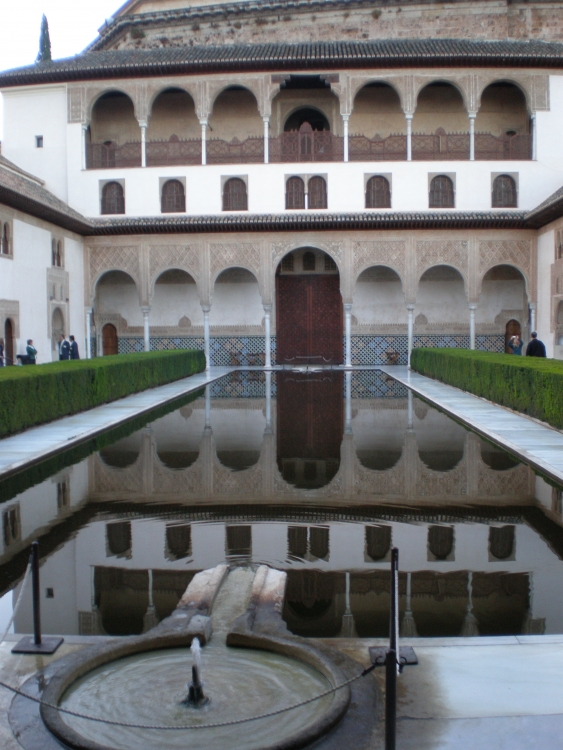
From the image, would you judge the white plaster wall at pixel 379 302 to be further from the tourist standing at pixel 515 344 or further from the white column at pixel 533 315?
the white column at pixel 533 315

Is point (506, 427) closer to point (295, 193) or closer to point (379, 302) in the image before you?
point (295, 193)

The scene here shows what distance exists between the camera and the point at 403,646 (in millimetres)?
3930

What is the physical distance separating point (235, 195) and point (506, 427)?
1698 cm

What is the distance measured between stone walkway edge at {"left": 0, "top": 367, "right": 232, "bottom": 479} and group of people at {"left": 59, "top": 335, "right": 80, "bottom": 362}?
16.1 ft

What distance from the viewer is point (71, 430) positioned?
11672 millimetres

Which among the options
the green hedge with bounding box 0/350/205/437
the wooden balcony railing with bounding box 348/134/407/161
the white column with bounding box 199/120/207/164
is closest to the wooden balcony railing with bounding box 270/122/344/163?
the wooden balcony railing with bounding box 348/134/407/161

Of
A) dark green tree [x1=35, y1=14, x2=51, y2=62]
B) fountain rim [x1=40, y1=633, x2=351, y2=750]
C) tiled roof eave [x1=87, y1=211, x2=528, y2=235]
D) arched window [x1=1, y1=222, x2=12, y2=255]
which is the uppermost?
dark green tree [x1=35, y1=14, x2=51, y2=62]

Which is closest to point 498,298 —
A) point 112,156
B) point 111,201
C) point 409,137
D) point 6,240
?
point 409,137

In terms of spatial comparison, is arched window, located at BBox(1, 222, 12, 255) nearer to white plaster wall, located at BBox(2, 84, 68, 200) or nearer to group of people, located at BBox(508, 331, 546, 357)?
white plaster wall, located at BBox(2, 84, 68, 200)

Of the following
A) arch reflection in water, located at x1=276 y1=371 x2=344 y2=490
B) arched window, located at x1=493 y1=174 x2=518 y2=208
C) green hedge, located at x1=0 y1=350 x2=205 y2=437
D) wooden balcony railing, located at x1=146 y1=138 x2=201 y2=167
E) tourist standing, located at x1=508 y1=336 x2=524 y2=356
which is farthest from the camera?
wooden balcony railing, located at x1=146 y1=138 x2=201 y2=167

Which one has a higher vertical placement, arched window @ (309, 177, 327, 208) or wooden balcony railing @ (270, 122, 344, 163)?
wooden balcony railing @ (270, 122, 344, 163)

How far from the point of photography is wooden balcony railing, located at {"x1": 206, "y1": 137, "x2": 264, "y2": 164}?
26.5 meters

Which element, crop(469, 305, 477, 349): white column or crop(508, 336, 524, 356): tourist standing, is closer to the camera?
crop(508, 336, 524, 356): tourist standing

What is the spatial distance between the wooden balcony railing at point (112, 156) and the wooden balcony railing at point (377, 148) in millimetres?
7130
